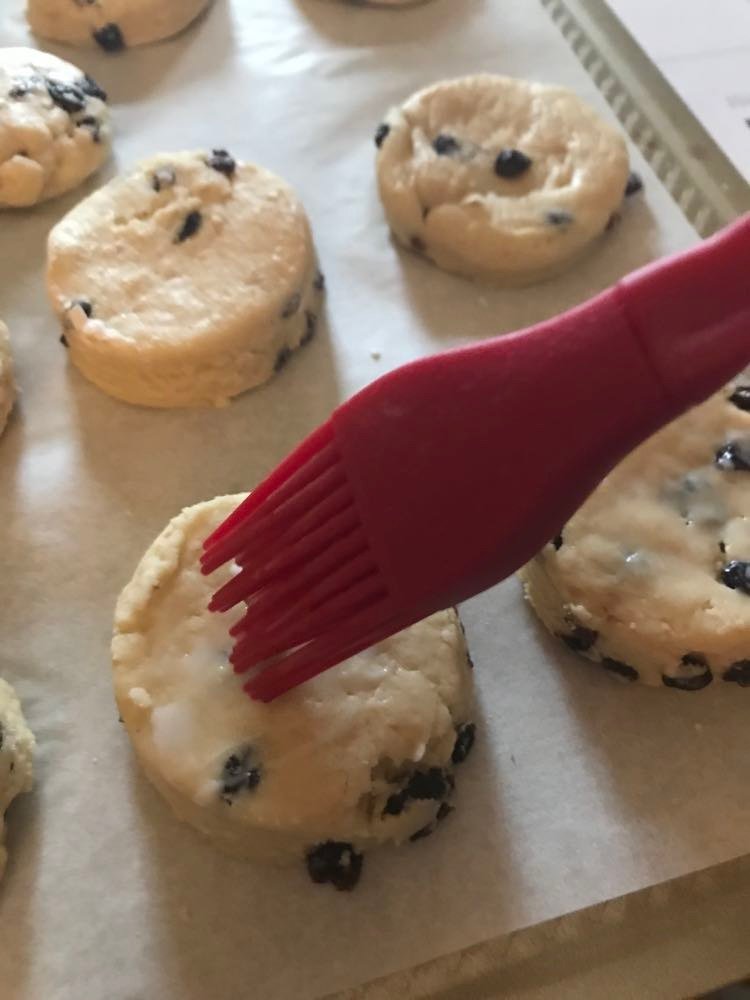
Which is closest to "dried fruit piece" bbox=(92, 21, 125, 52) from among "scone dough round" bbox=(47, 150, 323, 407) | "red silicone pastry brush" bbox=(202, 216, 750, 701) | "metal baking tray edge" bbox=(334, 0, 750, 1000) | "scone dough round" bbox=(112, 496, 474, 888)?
"scone dough round" bbox=(47, 150, 323, 407)

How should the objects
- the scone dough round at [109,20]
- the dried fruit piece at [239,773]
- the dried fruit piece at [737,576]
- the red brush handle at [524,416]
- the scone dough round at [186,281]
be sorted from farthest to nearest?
1. the scone dough round at [109,20]
2. the scone dough round at [186,281]
3. the dried fruit piece at [737,576]
4. the dried fruit piece at [239,773]
5. the red brush handle at [524,416]

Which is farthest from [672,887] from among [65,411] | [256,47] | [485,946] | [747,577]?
[256,47]

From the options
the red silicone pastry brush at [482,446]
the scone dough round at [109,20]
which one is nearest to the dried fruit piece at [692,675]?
the red silicone pastry brush at [482,446]

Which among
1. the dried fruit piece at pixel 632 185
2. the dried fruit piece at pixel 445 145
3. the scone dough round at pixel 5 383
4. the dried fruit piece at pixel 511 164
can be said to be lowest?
the dried fruit piece at pixel 632 185

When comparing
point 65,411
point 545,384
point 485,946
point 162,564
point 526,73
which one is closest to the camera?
point 545,384

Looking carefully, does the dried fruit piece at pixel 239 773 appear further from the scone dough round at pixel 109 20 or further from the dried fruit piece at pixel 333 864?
the scone dough round at pixel 109 20

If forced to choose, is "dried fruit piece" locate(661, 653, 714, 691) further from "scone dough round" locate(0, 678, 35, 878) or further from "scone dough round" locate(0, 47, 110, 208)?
"scone dough round" locate(0, 47, 110, 208)

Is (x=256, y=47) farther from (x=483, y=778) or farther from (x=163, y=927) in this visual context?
(x=163, y=927)
